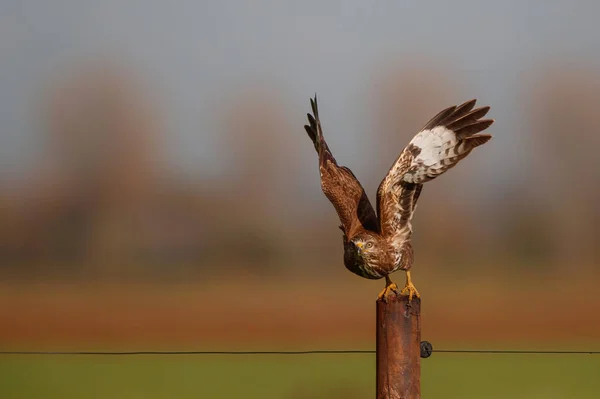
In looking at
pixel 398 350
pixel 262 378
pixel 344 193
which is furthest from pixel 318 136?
pixel 262 378

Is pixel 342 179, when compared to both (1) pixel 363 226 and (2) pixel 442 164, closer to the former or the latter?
(1) pixel 363 226

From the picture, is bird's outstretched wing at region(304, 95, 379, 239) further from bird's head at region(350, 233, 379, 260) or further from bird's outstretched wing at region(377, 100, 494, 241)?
bird's outstretched wing at region(377, 100, 494, 241)

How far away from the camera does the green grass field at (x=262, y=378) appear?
511 centimetres

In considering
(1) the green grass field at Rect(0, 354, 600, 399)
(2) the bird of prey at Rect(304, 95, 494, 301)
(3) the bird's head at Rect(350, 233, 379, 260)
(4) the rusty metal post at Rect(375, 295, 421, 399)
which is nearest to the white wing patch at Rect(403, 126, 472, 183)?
(2) the bird of prey at Rect(304, 95, 494, 301)

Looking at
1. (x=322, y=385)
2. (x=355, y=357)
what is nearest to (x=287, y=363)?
(x=322, y=385)

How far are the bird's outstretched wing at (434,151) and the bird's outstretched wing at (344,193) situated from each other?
225 mm

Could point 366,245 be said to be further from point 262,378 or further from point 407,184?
point 262,378

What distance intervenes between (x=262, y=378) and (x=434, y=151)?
2.76 meters

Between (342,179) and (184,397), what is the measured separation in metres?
2.23

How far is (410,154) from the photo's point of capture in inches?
131

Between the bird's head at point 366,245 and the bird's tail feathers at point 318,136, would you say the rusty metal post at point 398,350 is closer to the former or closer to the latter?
the bird's head at point 366,245

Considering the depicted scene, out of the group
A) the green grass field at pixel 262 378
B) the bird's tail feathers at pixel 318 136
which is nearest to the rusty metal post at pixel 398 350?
the bird's tail feathers at pixel 318 136

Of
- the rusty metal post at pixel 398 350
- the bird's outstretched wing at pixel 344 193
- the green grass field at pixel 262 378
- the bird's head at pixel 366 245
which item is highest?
the bird's outstretched wing at pixel 344 193

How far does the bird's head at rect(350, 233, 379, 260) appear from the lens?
11.0 ft
